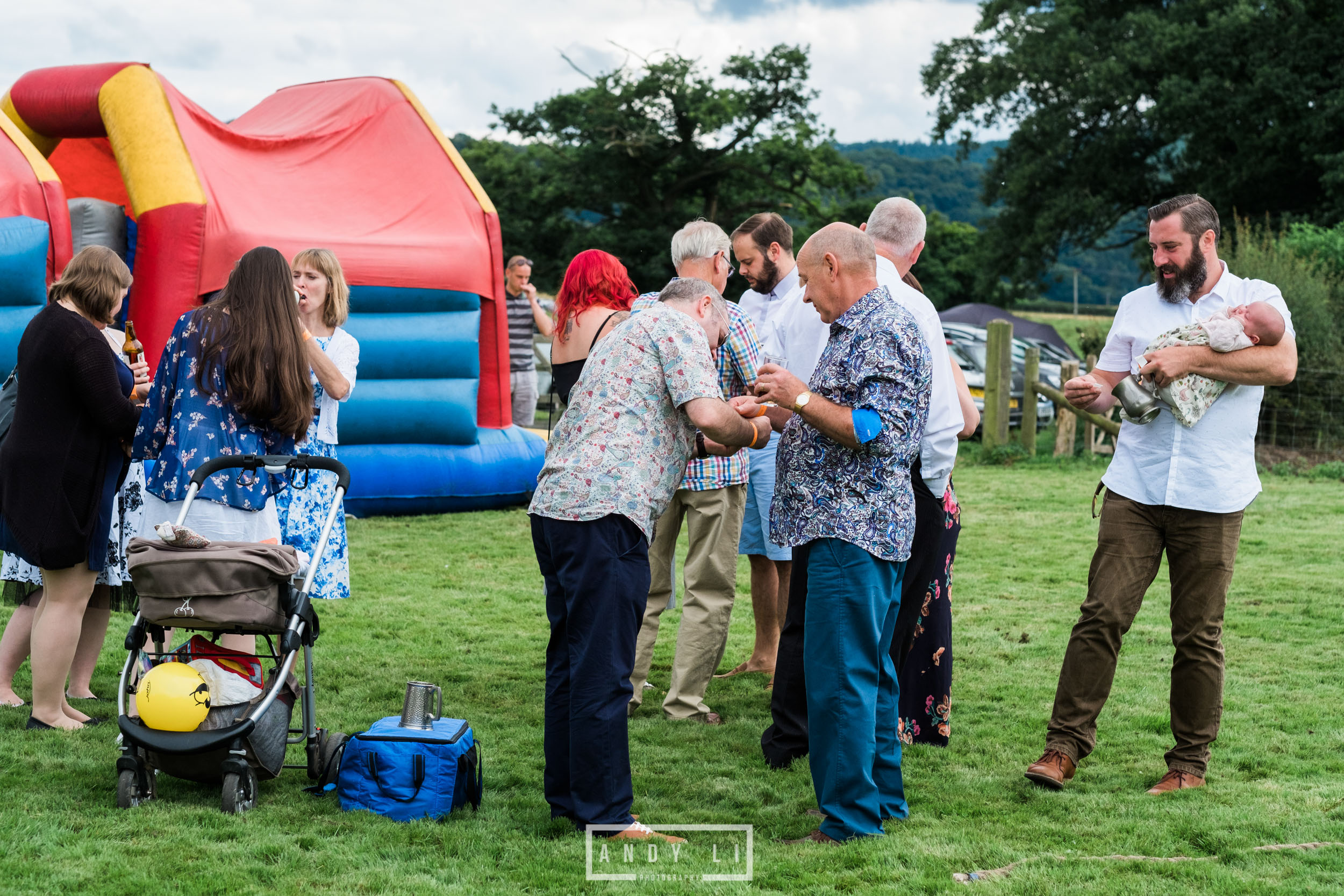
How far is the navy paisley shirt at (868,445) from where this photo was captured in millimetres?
3346

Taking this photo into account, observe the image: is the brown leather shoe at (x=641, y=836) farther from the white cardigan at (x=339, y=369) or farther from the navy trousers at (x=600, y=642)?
the white cardigan at (x=339, y=369)

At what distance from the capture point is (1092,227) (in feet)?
91.9

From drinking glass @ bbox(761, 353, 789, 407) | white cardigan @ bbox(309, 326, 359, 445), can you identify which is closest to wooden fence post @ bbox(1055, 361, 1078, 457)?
drinking glass @ bbox(761, 353, 789, 407)

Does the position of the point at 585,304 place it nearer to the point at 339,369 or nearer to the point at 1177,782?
the point at 339,369

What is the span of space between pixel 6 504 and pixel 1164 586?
6.07 meters

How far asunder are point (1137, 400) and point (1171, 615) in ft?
2.42

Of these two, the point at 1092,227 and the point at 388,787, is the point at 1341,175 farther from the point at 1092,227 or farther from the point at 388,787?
the point at 388,787

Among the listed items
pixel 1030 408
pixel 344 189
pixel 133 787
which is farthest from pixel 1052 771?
pixel 1030 408

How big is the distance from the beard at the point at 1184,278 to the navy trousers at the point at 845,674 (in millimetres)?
1389

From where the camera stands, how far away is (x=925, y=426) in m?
4.00

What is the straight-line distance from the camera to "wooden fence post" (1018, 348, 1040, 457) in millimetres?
12922

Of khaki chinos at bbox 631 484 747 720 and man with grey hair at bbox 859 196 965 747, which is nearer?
man with grey hair at bbox 859 196 965 747

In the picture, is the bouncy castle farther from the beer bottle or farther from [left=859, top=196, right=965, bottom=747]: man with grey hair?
[left=859, top=196, right=965, bottom=747]: man with grey hair

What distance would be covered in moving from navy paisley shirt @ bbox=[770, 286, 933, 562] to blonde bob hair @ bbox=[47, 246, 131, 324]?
2457mm
